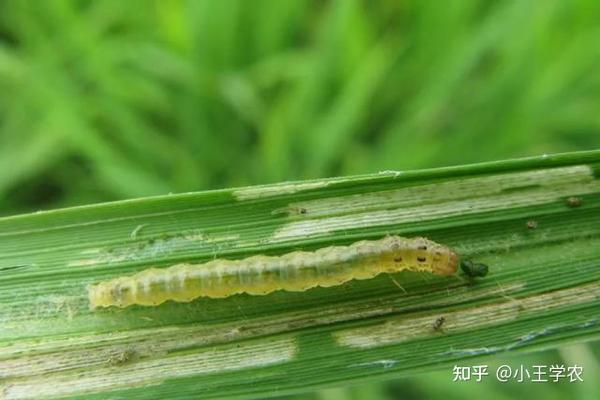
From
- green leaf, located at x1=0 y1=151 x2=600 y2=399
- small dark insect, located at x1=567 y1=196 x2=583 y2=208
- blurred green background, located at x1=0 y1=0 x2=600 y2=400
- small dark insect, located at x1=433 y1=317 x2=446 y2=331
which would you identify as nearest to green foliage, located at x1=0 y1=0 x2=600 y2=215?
blurred green background, located at x1=0 y1=0 x2=600 y2=400

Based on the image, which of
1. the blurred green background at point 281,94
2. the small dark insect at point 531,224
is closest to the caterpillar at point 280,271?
the small dark insect at point 531,224

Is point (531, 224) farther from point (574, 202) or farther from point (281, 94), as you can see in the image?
point (281, 94)

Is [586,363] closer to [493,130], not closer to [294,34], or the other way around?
[493,130]

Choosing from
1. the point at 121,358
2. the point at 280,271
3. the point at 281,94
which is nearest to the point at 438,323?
the point at 280,271

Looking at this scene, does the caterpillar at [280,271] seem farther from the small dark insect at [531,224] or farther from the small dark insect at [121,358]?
the small dark insect at [531,224]

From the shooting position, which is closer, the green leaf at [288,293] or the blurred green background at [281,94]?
the green leaf at [288,293]

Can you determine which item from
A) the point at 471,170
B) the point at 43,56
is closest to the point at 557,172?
the point at 471,170
